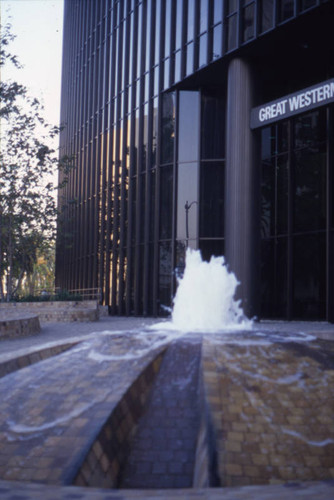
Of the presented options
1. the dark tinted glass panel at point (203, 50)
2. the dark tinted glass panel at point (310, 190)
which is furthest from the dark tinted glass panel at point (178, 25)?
the dark tinted glass panel at point (310, 190)

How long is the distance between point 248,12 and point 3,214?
16.6 meters

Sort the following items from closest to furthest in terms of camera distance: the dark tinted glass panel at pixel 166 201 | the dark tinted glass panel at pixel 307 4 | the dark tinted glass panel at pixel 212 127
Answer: the dark tinted glass panel at pixel 307 4 → the dark tinted glass panel at pixel 212 127 → the dark tinted glass panel at pixel 166 201

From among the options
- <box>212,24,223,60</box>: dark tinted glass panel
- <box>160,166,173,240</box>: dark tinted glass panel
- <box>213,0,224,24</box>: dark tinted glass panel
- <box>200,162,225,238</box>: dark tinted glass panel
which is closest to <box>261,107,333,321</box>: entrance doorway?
<box>200,162,225,238</box>: dark tinted glass panel

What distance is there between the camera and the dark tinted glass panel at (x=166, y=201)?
22.4 m

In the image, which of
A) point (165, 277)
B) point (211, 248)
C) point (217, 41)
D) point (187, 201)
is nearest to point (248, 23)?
point (217, 41)

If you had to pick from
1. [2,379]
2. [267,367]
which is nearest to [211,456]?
[267,367]

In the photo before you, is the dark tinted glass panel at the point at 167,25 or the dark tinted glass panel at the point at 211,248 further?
the dark tinted glass panel at the point at 167,25

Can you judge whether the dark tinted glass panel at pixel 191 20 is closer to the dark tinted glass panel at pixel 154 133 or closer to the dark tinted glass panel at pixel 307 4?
the dark tinted glass panel at pixel 154 133

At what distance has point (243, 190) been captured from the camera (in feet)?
60.4

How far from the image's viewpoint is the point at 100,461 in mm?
4344

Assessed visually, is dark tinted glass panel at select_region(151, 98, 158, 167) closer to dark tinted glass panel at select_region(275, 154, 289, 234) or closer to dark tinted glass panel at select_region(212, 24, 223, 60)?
dark tinted glass panel at select_region(212, 24, 223, 60)

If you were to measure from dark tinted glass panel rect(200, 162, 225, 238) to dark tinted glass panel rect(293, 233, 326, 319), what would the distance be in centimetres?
296

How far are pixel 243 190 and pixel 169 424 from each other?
1407 centimetres

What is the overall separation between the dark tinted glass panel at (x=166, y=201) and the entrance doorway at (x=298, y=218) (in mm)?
3628
